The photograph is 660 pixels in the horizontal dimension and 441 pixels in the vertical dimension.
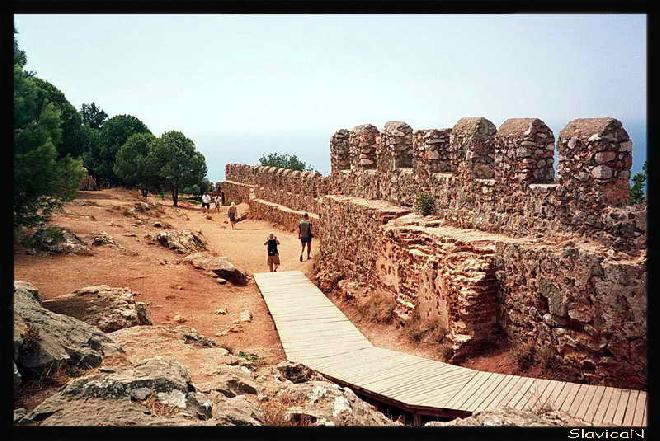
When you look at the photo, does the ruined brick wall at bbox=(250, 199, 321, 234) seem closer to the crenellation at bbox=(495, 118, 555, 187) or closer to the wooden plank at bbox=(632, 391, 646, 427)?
the crenellation at bbox=(495, 118, 555, 187)

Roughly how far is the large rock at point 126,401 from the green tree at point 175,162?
32447mm

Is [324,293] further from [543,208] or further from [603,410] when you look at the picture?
[603,410]

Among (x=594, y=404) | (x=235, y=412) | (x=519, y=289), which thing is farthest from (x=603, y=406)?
(x=235, y=412)

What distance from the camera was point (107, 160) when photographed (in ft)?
131

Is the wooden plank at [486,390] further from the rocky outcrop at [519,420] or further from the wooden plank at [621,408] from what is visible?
the wooden plank at [621,408]

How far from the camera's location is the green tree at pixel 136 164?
37.0 metres

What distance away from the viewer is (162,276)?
15.0 m

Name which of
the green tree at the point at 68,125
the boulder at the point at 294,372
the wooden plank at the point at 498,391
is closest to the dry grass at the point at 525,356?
the wooden plank at the point at 498,391

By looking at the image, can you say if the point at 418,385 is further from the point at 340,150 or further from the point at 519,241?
the point at 340,150

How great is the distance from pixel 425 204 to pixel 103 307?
6317mm

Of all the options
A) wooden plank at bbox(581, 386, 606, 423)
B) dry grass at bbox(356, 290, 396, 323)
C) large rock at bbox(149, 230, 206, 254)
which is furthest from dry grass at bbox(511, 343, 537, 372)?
large rock at bbox(149, 230, 206, 254)

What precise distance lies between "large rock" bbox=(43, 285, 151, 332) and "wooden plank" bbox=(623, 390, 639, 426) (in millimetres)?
7353

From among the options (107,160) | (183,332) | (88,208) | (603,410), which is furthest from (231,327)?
(107,160)
